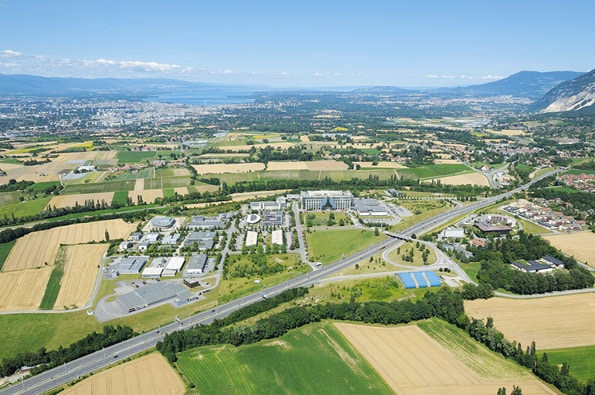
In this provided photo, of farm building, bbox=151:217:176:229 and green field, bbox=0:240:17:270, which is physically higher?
farm building, bbox=151:217:176:229

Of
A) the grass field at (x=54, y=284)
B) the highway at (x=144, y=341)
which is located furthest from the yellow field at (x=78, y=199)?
the highway at (x=144, y=341)

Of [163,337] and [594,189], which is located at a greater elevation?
[594,189]

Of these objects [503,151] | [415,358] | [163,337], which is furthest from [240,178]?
[503,151]

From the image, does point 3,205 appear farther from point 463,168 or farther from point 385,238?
point 463,168

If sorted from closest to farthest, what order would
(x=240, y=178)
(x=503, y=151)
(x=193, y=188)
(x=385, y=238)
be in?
(x=385, y=238)
(x=193, y=188)
(x=240, y=178)
(x=503, y=151)

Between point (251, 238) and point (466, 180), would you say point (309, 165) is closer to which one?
point (466, 180)

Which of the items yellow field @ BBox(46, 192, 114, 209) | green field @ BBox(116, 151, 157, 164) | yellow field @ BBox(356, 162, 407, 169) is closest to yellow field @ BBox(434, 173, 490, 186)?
yellow field @ BBox(356, 162, 407, 169)

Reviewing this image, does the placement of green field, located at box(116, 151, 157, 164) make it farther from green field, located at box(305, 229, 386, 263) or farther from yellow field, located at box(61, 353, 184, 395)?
yellow field, located at box(61, 353, 184, 395)
